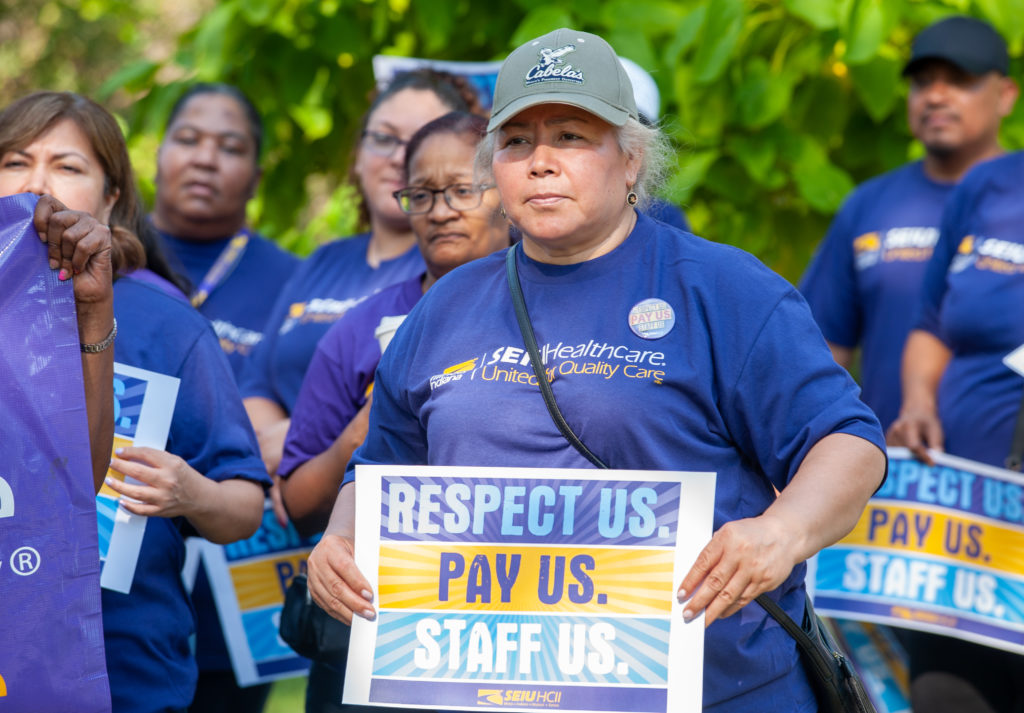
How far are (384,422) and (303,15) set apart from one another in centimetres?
312

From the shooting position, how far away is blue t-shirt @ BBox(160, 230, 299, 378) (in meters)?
4.54

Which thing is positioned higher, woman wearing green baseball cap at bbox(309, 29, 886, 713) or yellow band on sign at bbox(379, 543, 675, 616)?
woman wearing green baseball cap at bbox(309, 29, 886, 713)

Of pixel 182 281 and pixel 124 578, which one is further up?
pixel 182 281

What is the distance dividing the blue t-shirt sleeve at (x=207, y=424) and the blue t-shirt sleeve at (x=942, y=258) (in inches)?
95.0

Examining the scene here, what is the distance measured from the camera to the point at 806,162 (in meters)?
4.85

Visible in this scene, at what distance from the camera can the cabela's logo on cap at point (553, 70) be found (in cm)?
249

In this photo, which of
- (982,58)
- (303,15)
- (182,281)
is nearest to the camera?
(182,281)

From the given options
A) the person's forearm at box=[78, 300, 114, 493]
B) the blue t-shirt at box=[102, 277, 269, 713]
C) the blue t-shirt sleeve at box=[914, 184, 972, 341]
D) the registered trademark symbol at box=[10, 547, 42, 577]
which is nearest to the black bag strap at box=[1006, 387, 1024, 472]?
the blue t-shirt sleeve at box=[914, 184, 972, 341]

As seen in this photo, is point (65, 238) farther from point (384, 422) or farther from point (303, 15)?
point (303, 15)

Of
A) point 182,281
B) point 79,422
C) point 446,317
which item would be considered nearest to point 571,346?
point 446,317

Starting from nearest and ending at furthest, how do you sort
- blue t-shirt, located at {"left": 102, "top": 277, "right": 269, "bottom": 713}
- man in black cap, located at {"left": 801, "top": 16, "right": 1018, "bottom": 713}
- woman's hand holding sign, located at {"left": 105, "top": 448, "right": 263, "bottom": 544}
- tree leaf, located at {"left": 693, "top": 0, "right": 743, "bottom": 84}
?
woman's hand holding sign, located at {"left": 105, "top": 448, "right": 263, "bottom": 544} < blue t-shirt, located at {"left": 102, "top": 277, "right": 269, "bottom": 713} < tree leaf, located at {"left": 693, "top": 0, "right": 743, "bottom": 84} < man in black cap, located at {"left": 801, "top": 16, "right": 1018, "bottom": 713}

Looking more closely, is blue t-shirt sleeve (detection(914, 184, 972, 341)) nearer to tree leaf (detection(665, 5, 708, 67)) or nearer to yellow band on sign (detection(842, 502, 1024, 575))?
yellow band on sign (detection(842, 502, 1024, 575))

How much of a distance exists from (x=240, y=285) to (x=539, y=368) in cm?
246

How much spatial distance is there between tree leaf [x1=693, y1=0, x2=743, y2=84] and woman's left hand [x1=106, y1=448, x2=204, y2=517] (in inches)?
95.1
